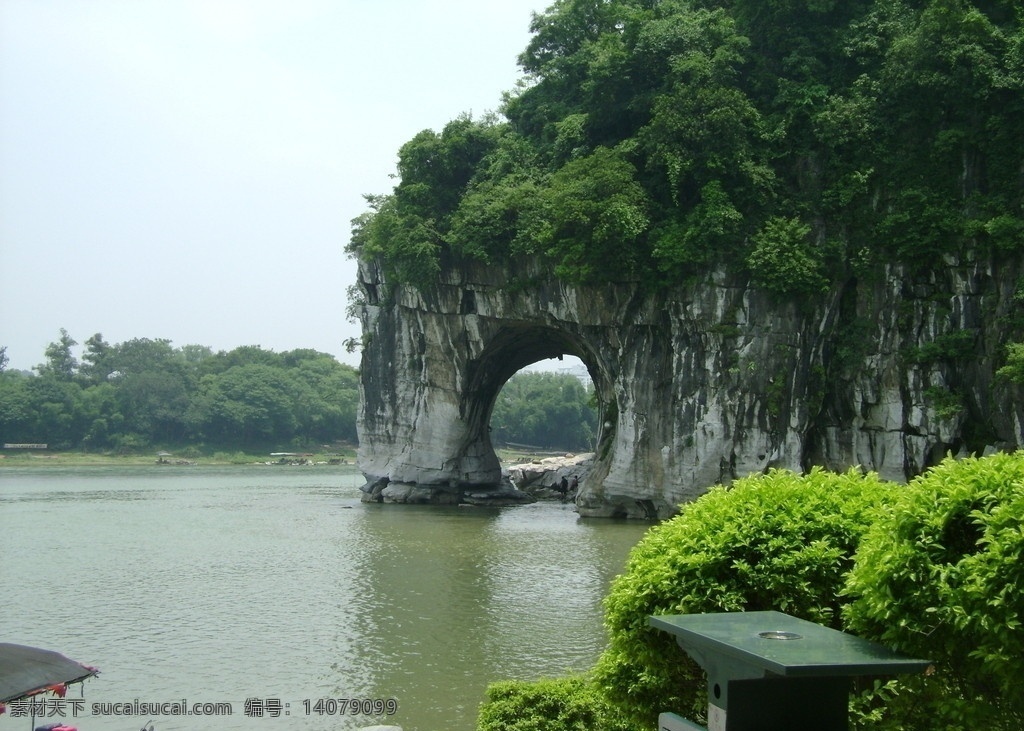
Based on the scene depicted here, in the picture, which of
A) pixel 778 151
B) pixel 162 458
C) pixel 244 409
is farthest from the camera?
pixel 244 409

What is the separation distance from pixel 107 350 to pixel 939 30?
66.4 m

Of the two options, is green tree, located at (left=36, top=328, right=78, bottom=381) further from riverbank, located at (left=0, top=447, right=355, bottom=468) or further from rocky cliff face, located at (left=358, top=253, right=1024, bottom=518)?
rocky cliff face, located at (left=358, top=253, right=1024, bottom=518)

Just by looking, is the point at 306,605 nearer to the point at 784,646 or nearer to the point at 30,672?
the point at 30,672

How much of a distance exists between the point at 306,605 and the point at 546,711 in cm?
803

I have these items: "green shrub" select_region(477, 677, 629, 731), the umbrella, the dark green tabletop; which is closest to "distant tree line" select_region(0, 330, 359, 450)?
the umbrella

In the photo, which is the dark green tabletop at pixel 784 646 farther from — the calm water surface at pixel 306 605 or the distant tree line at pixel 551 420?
the distant tree line at pixel 551 420

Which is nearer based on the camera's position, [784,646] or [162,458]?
[784,646]

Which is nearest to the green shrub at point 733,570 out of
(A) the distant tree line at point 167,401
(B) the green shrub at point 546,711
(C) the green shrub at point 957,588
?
(C) the green shrub at point 957,588

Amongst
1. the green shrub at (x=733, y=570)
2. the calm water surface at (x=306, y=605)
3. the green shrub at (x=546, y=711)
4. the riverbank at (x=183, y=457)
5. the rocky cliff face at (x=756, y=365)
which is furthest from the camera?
the riverbank at (x=183, y=457)

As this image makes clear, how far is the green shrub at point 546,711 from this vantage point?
21.1 ft

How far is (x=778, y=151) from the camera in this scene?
22781mm

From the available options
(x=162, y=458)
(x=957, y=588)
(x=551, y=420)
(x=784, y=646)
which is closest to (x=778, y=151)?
(x=957, y=588)

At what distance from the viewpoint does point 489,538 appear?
2109 centimetres

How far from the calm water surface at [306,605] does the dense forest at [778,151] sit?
6.89m
